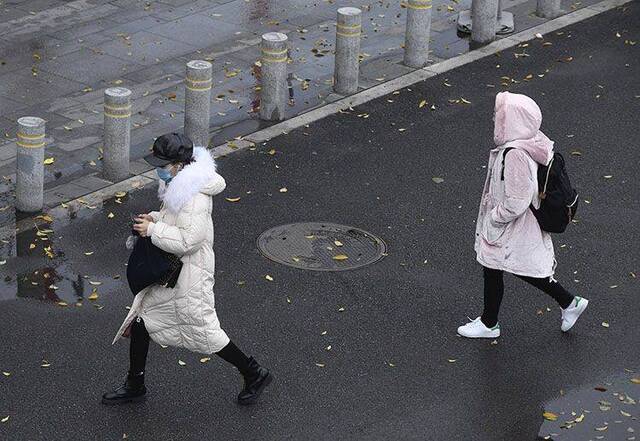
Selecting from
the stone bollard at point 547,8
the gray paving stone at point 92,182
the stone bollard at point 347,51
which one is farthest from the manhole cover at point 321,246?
the stone bollard at point 547,8

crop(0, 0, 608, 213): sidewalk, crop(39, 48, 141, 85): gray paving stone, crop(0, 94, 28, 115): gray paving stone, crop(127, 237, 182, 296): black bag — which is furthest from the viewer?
crop(39, 48, 141, 85): gray paving stone

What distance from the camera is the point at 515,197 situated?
28.9 ft

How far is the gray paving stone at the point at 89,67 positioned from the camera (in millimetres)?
15282

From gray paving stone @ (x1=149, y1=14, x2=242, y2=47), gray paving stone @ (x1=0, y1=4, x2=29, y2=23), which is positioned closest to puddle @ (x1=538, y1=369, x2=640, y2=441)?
gray paving stone @ (x1=149, y1=14, x2=242, y2=47)

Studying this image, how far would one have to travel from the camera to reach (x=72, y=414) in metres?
8.41

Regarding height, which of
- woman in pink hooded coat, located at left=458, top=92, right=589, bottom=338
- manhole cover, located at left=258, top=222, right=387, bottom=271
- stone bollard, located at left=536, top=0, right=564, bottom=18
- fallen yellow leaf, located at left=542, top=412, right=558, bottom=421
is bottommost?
manhole cover, located at left=258, top=222, right=387, bottom=271

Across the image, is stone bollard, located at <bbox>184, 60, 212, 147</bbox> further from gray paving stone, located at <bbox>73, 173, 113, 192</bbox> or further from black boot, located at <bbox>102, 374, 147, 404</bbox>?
black boot, located at <bbox>102, 374, 147, 404</bbox>

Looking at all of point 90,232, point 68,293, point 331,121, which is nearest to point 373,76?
point 331,121

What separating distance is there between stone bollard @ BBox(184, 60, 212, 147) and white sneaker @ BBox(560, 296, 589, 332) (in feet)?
16.3

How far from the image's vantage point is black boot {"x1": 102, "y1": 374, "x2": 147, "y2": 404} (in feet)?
27.7

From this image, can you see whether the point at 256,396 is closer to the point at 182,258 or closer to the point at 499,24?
the point at 182,258

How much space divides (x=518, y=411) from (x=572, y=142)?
18.4ft

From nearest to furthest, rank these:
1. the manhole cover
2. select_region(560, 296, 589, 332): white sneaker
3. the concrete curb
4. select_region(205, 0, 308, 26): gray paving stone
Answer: select_region(560, 296, 589, 332): white sneaker, the manhole cover, the concrete curb, select_region(205, 0, 308, 26): gray paving stone

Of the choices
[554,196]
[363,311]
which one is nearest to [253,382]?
[363,311]
